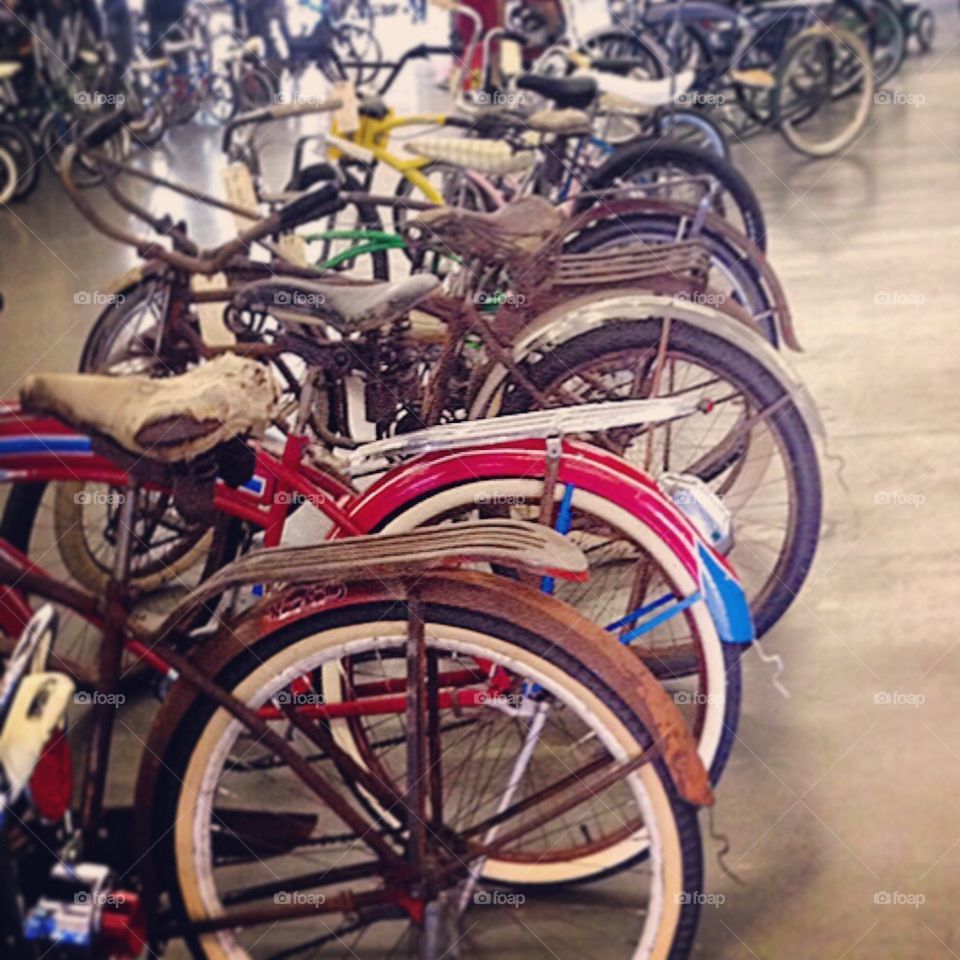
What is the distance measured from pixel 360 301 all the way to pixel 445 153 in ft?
4.98

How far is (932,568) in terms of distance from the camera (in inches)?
117

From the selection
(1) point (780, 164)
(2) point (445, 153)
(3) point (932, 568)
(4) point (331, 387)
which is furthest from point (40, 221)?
(3) point (932, 568)

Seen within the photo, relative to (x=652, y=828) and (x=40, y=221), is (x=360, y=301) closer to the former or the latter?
(x=652, y=828)

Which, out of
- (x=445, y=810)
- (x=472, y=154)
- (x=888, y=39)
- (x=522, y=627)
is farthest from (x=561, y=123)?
(x=888, y=39)

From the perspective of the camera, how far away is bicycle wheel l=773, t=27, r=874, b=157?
6.91 meters

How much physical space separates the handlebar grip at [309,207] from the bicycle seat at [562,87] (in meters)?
1.63

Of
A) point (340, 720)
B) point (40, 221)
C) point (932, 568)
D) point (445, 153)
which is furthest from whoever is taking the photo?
point (40, 221)

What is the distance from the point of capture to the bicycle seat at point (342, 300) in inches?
83.4
